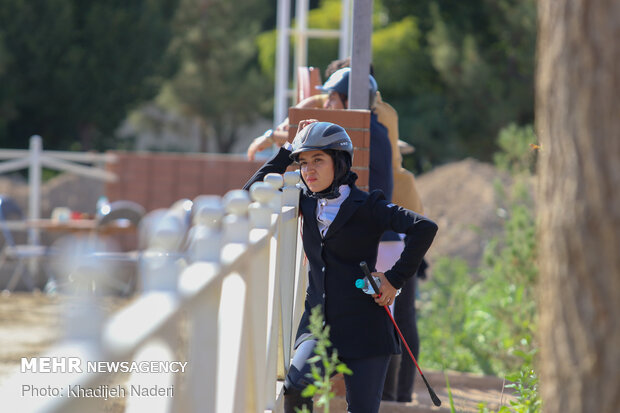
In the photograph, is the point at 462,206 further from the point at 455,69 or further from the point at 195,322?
the point at 195,322

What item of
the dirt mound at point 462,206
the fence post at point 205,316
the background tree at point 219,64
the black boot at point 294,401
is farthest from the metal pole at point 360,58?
the background tree at point 219,64

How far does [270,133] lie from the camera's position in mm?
4281

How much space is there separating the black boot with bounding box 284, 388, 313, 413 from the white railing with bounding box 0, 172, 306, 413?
0.04m

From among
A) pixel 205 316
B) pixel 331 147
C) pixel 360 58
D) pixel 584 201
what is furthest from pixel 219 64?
pixel 584 201

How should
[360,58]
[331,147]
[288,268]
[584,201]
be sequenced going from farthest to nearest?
[360,58] → [288,268] → [331,147] → [584,201]

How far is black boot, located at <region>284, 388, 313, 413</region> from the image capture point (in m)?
3.01

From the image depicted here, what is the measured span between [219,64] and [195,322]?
2845cm

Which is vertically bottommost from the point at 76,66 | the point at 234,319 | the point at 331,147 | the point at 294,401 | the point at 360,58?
the point at 294,401

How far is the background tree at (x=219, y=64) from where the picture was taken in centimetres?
2930

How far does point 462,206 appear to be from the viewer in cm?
1189

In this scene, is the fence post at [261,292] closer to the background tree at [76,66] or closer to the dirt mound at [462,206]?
the dirt mound at [462,206]

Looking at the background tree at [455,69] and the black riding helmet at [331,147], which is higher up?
the background tree at [455,69]

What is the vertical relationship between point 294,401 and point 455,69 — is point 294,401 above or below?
below

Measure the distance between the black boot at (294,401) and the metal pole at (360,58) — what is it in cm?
167
